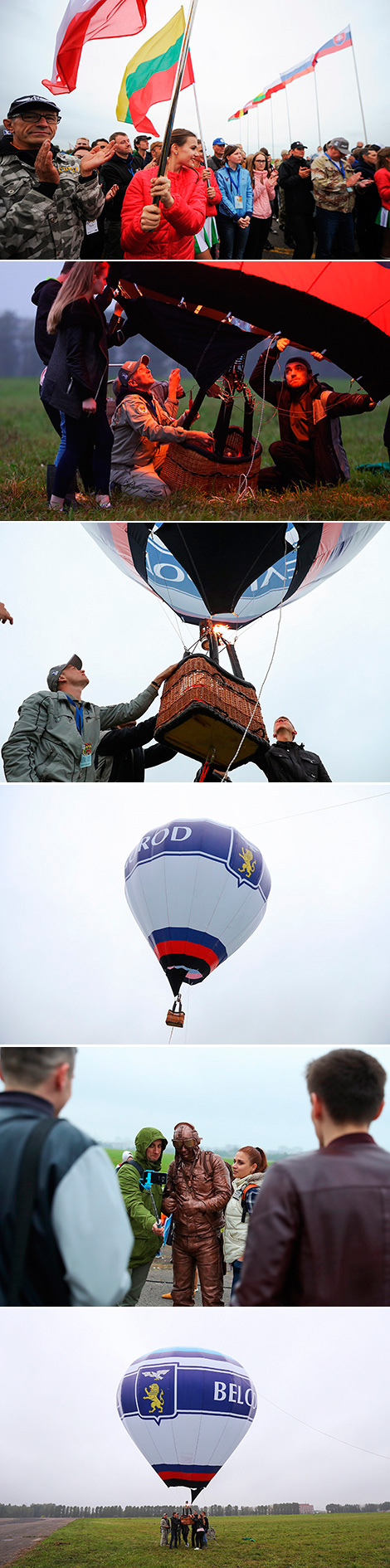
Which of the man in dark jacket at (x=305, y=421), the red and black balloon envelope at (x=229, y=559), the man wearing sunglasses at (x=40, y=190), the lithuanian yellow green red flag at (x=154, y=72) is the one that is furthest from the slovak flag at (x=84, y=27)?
the red and black balloon envelope at (x=229, y=559)

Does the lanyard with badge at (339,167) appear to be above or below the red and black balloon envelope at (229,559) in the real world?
above

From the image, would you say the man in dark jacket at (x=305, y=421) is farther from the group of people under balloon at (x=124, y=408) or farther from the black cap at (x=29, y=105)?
the black cap at (x=29, y=105)

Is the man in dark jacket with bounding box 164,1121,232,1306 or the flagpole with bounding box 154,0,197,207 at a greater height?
the flagpole with bounding box 154,0,197,207

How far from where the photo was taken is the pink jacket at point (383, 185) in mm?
7227

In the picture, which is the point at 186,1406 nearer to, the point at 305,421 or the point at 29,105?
the point at 305,421

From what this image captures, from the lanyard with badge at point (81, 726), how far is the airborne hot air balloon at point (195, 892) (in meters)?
1.09

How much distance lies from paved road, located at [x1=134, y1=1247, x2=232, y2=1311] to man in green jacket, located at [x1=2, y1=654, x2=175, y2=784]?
9.64 feet

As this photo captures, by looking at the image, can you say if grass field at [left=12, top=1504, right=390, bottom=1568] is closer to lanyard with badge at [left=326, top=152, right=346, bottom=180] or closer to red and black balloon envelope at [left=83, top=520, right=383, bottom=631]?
red and black balloon envelope at [left=83, top=520, right=383, bottom=631]

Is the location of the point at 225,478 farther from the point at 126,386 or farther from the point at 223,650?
the point at 223,650

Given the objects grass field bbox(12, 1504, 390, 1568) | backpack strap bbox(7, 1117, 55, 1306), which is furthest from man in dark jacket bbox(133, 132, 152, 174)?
grass field bbox(12, 1504, 390, 1568)

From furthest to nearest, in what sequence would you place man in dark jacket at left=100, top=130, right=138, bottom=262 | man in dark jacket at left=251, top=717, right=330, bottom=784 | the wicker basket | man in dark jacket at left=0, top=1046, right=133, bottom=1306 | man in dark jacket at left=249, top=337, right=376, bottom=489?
man in dark jacket at left=251, top=717, right=330, bottom=784, the wicker basket, man in dark jacket at left=249, top=337, right=376, bottom=489, man in dark jacket at left=100, top=130, right=138, bottom=262, man in dark jacket at left=0, top=1046, right=133, bottom=1306

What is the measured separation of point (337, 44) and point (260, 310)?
191 centimetres

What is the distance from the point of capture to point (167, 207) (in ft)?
23.0

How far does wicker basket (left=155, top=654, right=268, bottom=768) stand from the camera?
812 centimetres
